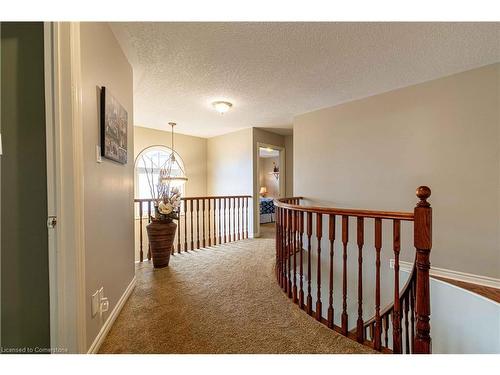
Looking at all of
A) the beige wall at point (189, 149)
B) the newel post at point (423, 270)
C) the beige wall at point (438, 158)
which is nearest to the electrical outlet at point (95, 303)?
the newel post at point (423, 270)

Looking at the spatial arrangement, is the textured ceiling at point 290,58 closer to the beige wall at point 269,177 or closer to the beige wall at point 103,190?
the beige wall at point 103,190

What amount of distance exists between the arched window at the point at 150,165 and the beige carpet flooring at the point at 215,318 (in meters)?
2.72

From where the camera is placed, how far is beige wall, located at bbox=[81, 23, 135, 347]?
1267 millimetres

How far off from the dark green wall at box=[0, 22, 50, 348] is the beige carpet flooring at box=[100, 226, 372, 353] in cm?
47

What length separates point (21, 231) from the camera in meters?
1.16

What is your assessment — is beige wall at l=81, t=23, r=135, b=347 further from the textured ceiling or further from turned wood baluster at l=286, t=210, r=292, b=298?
turned wood baluster at l=286, t=210, r=292, b=298

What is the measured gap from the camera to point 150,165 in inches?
201

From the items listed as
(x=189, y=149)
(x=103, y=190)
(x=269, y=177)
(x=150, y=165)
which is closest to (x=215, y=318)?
Answer: (x=103, y=190)

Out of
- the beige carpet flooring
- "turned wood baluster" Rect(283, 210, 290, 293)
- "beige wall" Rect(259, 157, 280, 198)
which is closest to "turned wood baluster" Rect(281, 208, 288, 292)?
"turned wood baluster" Rect(283, 210, 290, 293)

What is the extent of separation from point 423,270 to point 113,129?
2.24 m

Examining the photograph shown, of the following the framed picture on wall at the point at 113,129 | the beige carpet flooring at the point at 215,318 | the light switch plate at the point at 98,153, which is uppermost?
the framed picture on wall at the point at 113,129

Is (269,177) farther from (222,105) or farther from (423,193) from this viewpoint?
(423,193)

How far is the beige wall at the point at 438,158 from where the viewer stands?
7.49ft

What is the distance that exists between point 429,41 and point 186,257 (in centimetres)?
368
